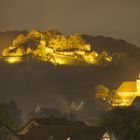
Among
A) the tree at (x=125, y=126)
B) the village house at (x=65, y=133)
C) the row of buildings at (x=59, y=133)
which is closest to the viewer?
the row of buildings at (x=59, y=133)

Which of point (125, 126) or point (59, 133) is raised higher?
point (125, 126)

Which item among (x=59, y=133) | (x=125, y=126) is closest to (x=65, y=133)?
(x=59, y=133)

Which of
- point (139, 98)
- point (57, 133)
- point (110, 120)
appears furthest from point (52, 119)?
point (139, 98)

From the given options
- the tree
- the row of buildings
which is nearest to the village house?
the row of buildings

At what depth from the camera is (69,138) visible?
238ft

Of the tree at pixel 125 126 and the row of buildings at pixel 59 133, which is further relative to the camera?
the tree at pixel 125 126

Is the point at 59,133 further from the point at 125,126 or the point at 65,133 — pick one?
the point at 125,126

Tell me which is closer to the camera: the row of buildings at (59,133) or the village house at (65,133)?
the row of buildings at (59,133)

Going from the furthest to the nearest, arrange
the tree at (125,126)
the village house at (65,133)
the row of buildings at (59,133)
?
the tree at (125,126) < the village house at (65,133) < the row of buildings at (59,133)

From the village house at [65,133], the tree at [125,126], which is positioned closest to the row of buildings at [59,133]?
the village house at [65,133]

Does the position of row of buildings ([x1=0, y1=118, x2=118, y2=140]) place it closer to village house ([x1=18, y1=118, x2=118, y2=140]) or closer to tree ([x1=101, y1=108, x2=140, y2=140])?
village house ([x1=18, y1=118, x2=118, y2=140])

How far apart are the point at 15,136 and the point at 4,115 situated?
48.8 ft

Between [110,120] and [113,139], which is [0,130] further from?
[110,120]

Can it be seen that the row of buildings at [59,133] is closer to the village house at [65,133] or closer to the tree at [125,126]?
the village house at [65,133]
